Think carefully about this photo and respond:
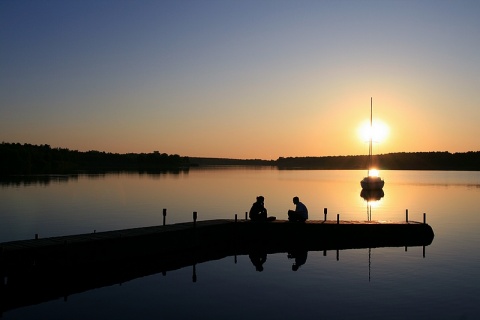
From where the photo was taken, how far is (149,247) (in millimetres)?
30031

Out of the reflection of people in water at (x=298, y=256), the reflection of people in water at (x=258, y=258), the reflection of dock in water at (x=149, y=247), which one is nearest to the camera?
the reflection of dock in water at (x=149, y=247)

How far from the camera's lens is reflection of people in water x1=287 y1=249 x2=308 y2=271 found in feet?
95.9

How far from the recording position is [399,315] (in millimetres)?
19188

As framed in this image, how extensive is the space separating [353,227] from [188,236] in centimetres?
1245

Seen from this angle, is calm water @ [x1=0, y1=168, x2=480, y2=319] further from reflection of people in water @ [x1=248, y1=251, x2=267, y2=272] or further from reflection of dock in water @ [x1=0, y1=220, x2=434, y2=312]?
reflection of dock in water @ [x1=0, y1=220, x2=434, y2=312]

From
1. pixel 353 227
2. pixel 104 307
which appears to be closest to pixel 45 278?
pixel 104 307

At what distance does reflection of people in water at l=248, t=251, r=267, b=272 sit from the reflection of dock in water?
60 cm

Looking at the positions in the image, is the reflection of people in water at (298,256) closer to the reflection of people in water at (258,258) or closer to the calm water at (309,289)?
the calm water at (309,289)

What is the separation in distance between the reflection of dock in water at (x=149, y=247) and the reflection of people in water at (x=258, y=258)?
0.60m

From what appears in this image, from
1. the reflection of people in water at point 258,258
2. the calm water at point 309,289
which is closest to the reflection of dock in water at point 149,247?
the reflection of people in water at point 258,258

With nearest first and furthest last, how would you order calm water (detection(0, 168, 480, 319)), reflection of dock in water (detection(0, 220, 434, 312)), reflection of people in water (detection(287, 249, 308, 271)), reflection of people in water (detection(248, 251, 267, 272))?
calm water (detection(0, 168, 480, 319)) → reflection of dock in water (detection(0, 220, 434, 312)) → reflection of people in water (detection(248, 251, 267, 272)) → reflection of people in water (detection(287, 249, 308, 271))

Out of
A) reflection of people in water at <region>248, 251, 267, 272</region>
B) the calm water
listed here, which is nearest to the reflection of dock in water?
reflection of people in water at <region>248, 251, 267, 272</region>

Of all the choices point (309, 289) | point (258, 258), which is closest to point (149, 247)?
point (258, 258)

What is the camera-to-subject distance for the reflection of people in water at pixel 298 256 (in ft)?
95.9
